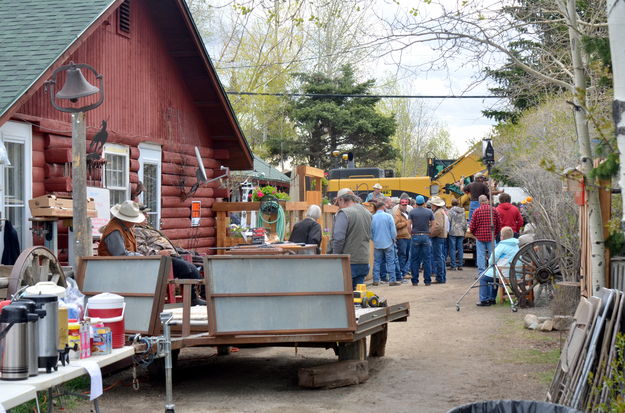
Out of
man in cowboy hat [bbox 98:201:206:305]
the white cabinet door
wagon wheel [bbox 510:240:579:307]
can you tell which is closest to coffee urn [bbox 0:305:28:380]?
man in cowboy hat [bbox 98:201:206:305]

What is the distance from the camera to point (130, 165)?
42.7ft

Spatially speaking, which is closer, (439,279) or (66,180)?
(66,180)

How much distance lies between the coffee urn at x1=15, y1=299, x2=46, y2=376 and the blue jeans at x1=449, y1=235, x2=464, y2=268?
54.9 ft

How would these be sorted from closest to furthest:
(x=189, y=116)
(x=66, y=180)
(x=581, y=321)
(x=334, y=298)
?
(x=581, y=321)
(x=334, y=298)
(x=66, y=180)
(x=189, y=116)

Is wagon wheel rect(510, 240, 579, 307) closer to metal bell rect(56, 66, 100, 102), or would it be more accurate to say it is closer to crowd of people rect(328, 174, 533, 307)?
crowd of people rect(328, 174, 533, 307)

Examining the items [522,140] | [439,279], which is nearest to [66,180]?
[439,279]

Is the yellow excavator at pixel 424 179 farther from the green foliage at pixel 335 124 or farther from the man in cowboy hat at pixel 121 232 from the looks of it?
the man in cowboy hat at pixel 121 232

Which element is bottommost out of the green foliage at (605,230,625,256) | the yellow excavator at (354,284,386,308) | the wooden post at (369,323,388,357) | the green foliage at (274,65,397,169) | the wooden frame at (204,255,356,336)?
the wooden post at (369,323,388,357)

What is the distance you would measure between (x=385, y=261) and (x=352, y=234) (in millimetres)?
6492

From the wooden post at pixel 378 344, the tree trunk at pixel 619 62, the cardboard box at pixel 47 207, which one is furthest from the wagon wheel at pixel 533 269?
the tree trunk at pixel 619 62

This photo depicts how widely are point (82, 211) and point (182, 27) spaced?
6099mm

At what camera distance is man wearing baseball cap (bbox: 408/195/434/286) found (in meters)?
17.6

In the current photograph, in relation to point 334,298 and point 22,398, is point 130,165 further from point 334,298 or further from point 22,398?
point 22,398

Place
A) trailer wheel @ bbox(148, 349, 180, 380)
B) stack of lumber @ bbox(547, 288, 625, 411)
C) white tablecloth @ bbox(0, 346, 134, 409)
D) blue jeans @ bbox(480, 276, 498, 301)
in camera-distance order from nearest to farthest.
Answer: white tablecloth @ bbox(0, 346, 134, 409) → stack of lumber @ bbox(547, 288, 625, 411) → trailer wheel @ bbox(148, 349, 180, 380) → blue jeans @ bbox(480, 276, 498, 301)
